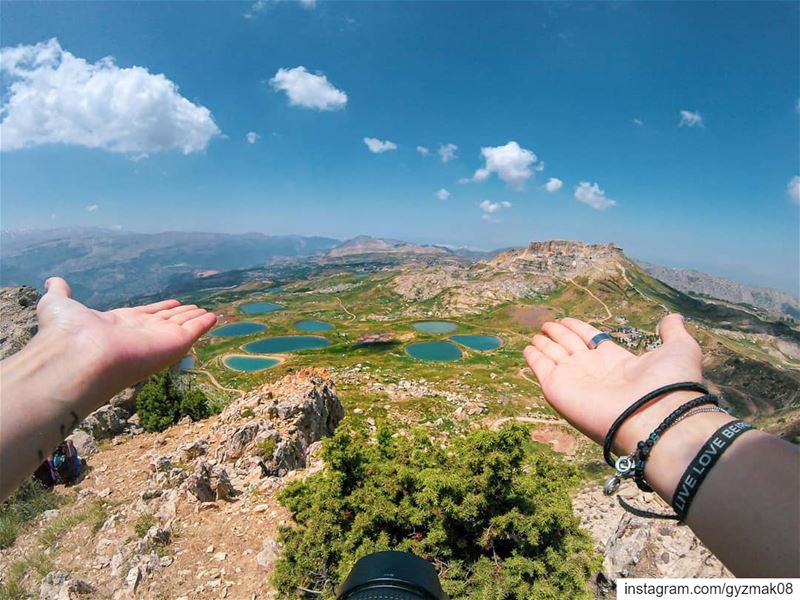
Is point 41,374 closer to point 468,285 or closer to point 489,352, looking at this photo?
point 489,352

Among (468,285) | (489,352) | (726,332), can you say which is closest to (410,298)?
(468,285)

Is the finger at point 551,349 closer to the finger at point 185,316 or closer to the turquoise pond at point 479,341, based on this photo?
the finger at point 185,316

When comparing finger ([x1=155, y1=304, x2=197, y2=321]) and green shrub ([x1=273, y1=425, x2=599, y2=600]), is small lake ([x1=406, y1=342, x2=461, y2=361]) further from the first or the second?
finger ([x1=155, y1=304, x2=197, y2=321])

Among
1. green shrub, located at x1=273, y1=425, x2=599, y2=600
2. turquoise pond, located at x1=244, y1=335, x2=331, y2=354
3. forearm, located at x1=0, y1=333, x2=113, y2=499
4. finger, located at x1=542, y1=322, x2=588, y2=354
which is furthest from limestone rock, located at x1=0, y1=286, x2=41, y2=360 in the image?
turquoise pond, located at x1=244, y1=335, x2=331, y2=354

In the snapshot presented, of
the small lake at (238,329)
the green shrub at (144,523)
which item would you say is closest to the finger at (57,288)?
the green shrub at (144,523)

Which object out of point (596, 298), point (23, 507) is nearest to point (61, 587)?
point (23, 507)

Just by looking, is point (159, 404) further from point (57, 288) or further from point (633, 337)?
point (633, 337)
